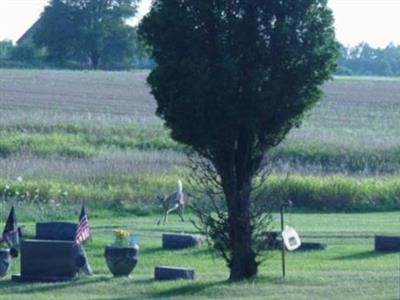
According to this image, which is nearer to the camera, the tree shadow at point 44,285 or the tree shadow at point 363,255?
the tree shadow at point 44,285

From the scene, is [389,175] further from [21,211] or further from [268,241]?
[268,241]

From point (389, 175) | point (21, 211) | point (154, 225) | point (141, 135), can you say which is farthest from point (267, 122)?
point (141, 135)

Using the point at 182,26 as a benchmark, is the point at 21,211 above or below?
below

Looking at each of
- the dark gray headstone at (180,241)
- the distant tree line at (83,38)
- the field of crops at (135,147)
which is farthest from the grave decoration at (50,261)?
the distant tree line at (83,38)

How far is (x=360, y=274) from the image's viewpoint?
75.4 ft

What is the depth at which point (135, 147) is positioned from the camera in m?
59.0

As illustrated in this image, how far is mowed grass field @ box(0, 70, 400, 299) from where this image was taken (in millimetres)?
22406

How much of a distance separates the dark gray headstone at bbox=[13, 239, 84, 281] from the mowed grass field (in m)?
0.35

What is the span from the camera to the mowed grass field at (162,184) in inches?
882

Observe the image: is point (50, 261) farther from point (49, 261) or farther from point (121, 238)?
point (121, 238)

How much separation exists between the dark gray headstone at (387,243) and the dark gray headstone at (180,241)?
12.3 feet

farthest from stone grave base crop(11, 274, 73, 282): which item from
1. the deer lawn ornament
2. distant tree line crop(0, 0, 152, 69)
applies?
distant tree line crop(0, 0, 152, 69)

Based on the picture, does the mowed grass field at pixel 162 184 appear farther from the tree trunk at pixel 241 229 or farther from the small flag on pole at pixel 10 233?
the small flag on pole at pixel 10 233

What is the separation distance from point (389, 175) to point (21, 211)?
16024 millimetres
